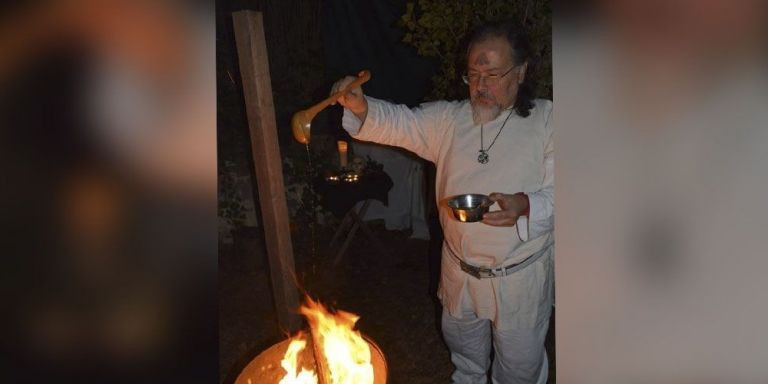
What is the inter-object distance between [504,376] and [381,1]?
5.04 m

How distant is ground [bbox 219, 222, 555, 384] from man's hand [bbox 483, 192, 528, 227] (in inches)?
72.0

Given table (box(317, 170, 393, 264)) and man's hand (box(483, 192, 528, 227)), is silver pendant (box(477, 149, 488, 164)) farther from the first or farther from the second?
table (box(317, 170, 393, 264))

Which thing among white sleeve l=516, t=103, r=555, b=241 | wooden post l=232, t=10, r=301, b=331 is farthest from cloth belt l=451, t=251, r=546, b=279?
wooden post l=232, t=10, r=301, b=331

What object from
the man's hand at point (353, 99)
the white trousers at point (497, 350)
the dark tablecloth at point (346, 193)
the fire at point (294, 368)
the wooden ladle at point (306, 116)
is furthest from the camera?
the dark tablecloth at point (346, 193)

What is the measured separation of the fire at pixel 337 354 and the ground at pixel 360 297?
59.3 inches

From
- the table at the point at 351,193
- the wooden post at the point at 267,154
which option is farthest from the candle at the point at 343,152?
the wooden post at the point at 267,154

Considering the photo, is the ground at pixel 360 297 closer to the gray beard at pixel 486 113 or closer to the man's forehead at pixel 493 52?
the gray beard at pixel 486 113

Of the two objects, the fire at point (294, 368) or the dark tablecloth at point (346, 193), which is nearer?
Result: the fire at point (294, 368)

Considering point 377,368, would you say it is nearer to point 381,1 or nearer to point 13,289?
point 13,289

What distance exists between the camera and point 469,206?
9.59 feet

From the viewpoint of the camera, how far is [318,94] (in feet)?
26.2

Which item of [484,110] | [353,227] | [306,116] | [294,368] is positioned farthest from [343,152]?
[294,368]

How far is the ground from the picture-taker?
16.4 ft

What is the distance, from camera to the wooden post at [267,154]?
10.8 ft
